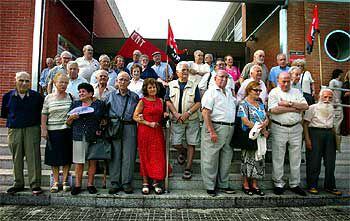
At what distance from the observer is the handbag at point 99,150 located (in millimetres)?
4090

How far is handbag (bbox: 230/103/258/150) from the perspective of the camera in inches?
165

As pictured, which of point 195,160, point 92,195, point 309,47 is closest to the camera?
point 92,195

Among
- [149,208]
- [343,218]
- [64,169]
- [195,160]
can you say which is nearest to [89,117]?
[64,169]

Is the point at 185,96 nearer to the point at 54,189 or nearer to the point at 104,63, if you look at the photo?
the point at 104,63

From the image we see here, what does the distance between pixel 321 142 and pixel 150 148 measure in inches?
110

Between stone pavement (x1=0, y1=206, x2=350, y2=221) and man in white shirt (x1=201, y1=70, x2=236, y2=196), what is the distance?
444 mm

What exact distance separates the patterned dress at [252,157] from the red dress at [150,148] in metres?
1.28

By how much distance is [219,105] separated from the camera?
424 centimetres

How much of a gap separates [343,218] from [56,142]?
4230mm

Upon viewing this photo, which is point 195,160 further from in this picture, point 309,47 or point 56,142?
point 309,47

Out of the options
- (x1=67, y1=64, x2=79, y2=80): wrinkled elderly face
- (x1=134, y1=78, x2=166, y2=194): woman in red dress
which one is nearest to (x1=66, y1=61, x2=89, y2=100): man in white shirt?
(x1=67, y1=64, x2=79, y2=80): wrinkled elderly face

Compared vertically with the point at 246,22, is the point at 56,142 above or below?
below

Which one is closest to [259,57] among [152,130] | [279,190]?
[279,190]

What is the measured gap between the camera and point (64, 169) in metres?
4.20
